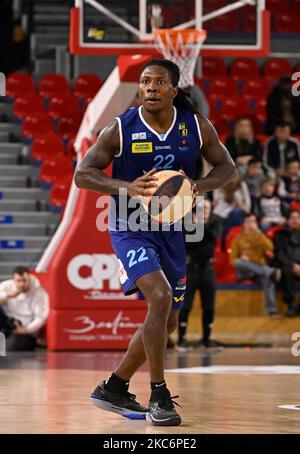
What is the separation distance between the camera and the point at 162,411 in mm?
6457

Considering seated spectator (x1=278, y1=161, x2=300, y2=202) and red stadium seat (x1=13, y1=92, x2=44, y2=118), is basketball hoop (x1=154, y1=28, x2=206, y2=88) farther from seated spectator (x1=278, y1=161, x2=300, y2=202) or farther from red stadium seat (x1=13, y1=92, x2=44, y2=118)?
red stadium seat (x1=13, y1=92, x2=44, y2=118)

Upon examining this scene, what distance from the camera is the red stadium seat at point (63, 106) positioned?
1966 centimetres

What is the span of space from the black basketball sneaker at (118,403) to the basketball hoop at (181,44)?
587 centimetres

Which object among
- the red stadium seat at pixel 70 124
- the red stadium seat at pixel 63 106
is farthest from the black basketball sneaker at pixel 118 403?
the red stadium seat at pixel 63 106

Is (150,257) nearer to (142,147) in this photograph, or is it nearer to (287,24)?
(142,147)

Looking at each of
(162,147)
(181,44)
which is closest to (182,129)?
(162,147)

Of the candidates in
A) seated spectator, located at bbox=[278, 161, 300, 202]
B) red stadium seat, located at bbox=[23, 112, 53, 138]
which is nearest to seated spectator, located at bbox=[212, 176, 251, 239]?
seated spectator, located at bbox=[278, 161, 300, 202]

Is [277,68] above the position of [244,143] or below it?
above

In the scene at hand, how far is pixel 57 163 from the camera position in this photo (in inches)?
709

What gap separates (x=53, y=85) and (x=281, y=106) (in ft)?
13.5

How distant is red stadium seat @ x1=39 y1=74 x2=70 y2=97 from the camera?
20.1 meters

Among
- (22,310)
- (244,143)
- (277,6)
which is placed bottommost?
(22,310)
